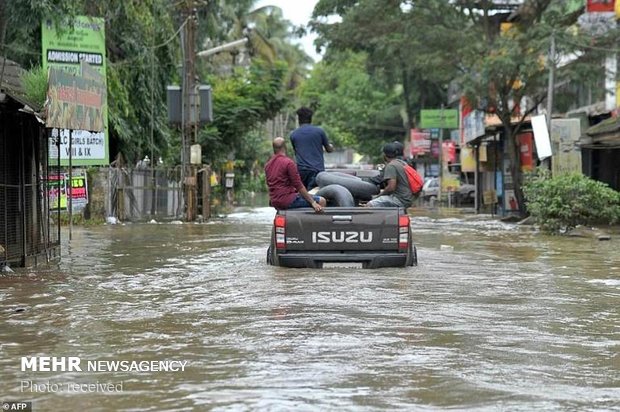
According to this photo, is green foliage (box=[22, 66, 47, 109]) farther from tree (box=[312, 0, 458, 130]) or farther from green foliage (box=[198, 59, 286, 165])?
green foliage (box=[198, 59, 286, 165])

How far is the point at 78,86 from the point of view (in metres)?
12.5

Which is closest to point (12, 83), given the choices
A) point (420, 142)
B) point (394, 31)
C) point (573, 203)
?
point (573, 203)

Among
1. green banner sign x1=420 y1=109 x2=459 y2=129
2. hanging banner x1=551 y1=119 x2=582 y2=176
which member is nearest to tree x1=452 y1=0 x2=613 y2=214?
hanging banner x1=551 y1=119 x2=582 y2=176

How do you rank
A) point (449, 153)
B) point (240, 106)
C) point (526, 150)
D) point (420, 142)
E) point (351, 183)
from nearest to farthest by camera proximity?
point (351, 183), point (526, 150), point (240, 106), point (449, 153), point (420, 142)

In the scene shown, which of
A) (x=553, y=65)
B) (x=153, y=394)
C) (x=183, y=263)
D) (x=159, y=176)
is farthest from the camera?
(x=159, y=176)

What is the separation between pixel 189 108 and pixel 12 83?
14.1 meters

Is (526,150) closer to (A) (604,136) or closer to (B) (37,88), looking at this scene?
(A) (604,136)

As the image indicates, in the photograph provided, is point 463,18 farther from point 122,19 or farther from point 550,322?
point 550,322

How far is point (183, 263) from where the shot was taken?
13836 mm

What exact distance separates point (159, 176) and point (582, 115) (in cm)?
1467

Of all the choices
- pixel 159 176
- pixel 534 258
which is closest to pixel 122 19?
pixel 159 176

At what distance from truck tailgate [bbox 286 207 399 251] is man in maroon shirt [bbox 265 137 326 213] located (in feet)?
1.19

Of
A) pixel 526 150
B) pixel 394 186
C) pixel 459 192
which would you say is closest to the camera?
pixel 394 186

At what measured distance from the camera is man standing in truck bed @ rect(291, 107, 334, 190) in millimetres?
12727
